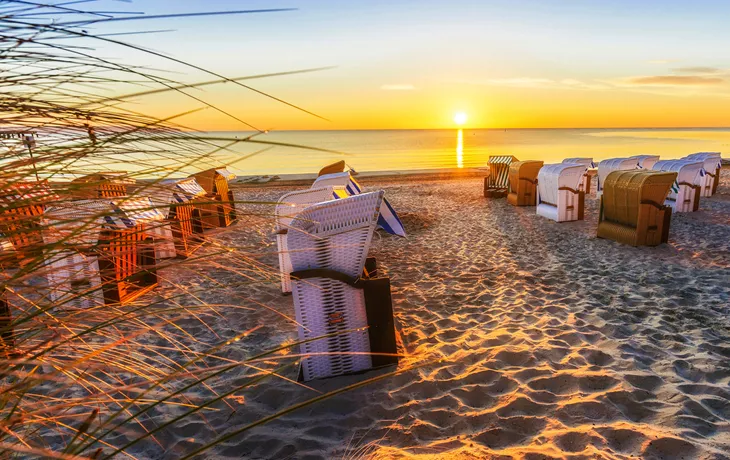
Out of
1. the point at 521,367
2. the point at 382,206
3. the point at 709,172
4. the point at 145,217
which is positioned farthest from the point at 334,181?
the point at 709,172

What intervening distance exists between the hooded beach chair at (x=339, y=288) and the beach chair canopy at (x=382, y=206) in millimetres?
581

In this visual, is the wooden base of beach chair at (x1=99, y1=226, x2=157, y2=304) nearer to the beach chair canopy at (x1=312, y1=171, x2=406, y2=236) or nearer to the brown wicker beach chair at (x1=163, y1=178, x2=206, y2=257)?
the brown wicker beach chair at (x1=163, y1=178, x2=206, y2=257)

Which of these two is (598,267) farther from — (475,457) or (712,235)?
(475,457)

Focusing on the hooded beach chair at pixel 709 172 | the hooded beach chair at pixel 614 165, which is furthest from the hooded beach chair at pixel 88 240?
the hooded beach chair at pixel 709 172

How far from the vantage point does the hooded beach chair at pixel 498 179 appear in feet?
41.6

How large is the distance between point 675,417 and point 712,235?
634cm

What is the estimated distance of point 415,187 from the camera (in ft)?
55.0

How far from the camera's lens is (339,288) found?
2.98 m

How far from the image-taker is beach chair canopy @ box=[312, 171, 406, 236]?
3.87 m

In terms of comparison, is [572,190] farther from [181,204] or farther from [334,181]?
[181,204]

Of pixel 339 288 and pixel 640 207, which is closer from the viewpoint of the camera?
pixel 339 288

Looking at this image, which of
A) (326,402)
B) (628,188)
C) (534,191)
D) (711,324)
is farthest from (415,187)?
(326,402)

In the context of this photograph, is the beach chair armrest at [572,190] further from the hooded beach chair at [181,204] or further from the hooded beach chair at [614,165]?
the hooded beach chair at [181,204]

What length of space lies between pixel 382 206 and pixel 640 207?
499 centimetres
